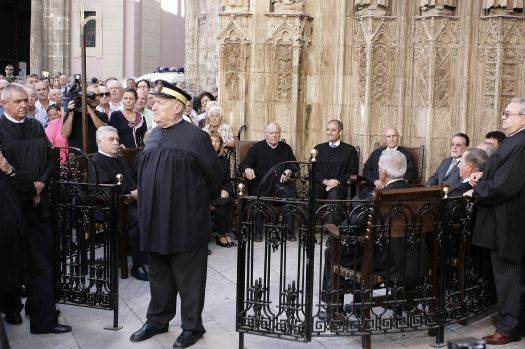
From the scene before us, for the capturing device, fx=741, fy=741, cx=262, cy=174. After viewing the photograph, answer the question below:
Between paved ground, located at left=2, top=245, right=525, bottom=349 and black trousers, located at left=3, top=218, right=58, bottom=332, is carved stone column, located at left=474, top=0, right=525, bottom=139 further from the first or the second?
black trousers, located at left=3, top=218, right=58, bottom=332

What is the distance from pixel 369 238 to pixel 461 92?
470 cm

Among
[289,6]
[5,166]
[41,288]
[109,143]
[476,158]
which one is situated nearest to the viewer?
[5,166]

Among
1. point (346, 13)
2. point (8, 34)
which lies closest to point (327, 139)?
point (346, 13)

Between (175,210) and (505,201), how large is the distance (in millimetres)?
2519

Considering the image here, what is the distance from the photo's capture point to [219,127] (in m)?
9.74

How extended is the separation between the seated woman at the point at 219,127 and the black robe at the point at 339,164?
1.22 meters

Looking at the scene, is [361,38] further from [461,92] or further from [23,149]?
[23,149]

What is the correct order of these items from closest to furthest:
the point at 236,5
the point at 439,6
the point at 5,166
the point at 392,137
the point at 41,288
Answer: the point at 5,166
the point at 41,288
the point at 392,137
the point at 439,6
the point at 236,5

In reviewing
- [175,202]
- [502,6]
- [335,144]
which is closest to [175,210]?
[175,202]

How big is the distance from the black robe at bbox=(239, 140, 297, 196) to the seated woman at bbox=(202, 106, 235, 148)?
333 mm

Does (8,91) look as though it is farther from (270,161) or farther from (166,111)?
(270,161)

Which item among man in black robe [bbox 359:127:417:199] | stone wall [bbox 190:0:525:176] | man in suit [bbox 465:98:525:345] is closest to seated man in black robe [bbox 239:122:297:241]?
stone wall [bbox 190:0:525:176]

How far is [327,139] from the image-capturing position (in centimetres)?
995

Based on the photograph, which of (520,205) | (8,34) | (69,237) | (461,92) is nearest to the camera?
(520,205)
